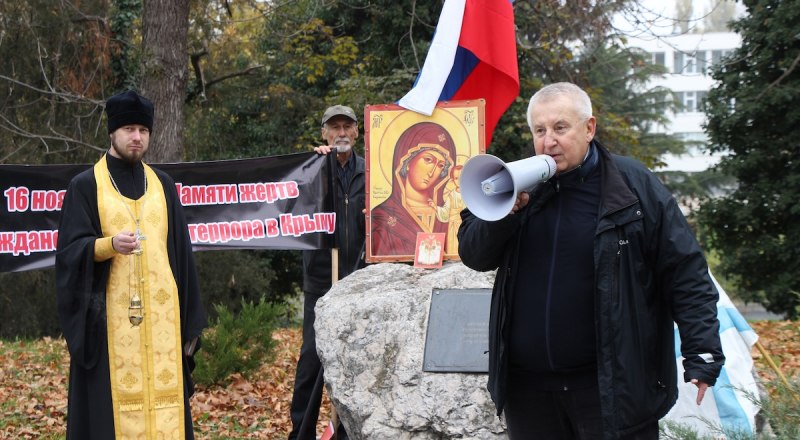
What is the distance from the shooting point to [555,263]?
3328 mm

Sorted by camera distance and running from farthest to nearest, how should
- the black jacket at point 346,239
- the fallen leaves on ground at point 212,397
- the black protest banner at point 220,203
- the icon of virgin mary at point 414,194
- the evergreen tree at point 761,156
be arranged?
the evergreen tree at point 761,156 → the fallen leaves on ground at point 212,397 → the black protest banner at point 220,203 → the black jacket at point 346,239 → the icon of virgin mary at point 414,194


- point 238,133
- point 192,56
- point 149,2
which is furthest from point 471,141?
point 238,133

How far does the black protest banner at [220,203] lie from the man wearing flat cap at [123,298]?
1852 millimetres

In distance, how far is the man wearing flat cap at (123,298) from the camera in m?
4.82

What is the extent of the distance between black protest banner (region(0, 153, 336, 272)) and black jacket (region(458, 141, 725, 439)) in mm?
3577

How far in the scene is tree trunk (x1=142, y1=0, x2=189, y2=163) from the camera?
10438 mm

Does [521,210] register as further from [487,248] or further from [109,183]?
[109,183]

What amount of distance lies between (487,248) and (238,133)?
723 inches

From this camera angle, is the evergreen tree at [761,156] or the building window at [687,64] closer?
the building window at [687,64]

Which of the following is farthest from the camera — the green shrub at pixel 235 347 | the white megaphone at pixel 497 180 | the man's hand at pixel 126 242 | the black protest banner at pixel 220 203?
the green shrub at pixel 235 347

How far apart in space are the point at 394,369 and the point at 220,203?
2.64 metres

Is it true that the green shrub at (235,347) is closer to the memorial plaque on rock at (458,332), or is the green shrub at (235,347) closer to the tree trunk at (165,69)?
the tree trunk at (165,69)

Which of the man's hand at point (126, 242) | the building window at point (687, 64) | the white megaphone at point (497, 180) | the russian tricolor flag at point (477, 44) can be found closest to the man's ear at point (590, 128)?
the white megaphone at point (497, 180)

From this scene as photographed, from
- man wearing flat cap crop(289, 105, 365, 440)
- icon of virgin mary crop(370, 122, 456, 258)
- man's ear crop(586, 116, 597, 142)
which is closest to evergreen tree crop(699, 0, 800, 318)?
man wearing flat cap crop(289, 105, 365, 440)
